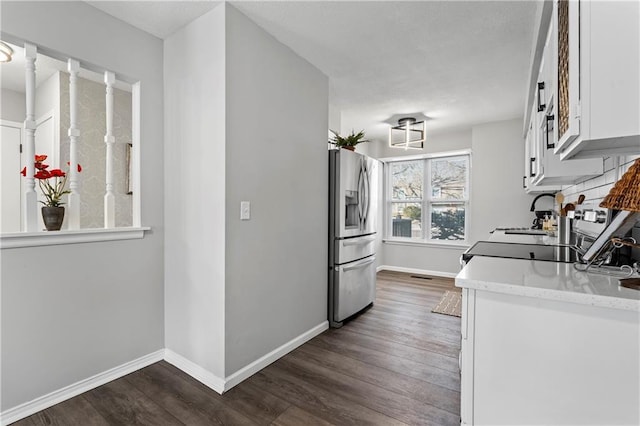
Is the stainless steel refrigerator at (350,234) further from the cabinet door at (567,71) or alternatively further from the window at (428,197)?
the window at (428,197)

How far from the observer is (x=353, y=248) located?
3221 mm

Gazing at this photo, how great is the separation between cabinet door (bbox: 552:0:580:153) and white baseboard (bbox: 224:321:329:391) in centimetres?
215

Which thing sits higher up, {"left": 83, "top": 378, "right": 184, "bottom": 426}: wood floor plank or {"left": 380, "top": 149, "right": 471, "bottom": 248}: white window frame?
{"left": 380, "top": 149, "right": 471, "bottom": 248}: white window frame

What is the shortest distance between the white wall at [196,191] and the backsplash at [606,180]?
6.63 ft

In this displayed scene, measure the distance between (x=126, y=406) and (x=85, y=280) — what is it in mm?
809

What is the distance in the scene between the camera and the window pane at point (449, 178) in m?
5.15

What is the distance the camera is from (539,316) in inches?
41.9

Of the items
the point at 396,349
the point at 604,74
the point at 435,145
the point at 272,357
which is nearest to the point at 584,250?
the point at 604,74

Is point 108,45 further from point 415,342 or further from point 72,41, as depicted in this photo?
point 415,342

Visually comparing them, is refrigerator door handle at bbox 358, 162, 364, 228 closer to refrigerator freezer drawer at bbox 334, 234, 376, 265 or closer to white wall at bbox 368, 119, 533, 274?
refrigerator freezer drawer at bbox 334, 234, 376, 265

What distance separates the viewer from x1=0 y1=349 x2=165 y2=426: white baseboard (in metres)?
1.69

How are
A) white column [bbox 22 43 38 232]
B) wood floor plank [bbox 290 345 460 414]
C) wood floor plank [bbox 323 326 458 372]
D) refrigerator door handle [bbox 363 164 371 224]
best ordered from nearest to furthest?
white column [bbox 22 43 38 232] → wood floor plank [bbox 290 345 460 414] → wood floor plank [bbox 323 326 458 372] → refrigerator door handle [bbox 363 164 371 224]

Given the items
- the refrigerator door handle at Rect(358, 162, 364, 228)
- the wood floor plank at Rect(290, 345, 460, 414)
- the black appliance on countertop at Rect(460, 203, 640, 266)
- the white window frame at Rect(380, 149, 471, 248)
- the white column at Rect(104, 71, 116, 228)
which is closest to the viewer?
the black appliance on countertop at Rect(460, 203, 640, 266)

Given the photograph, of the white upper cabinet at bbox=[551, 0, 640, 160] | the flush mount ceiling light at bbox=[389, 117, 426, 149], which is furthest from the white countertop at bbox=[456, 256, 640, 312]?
the flush mount ceiling light at bbox=[389, 117, 426, 149]
